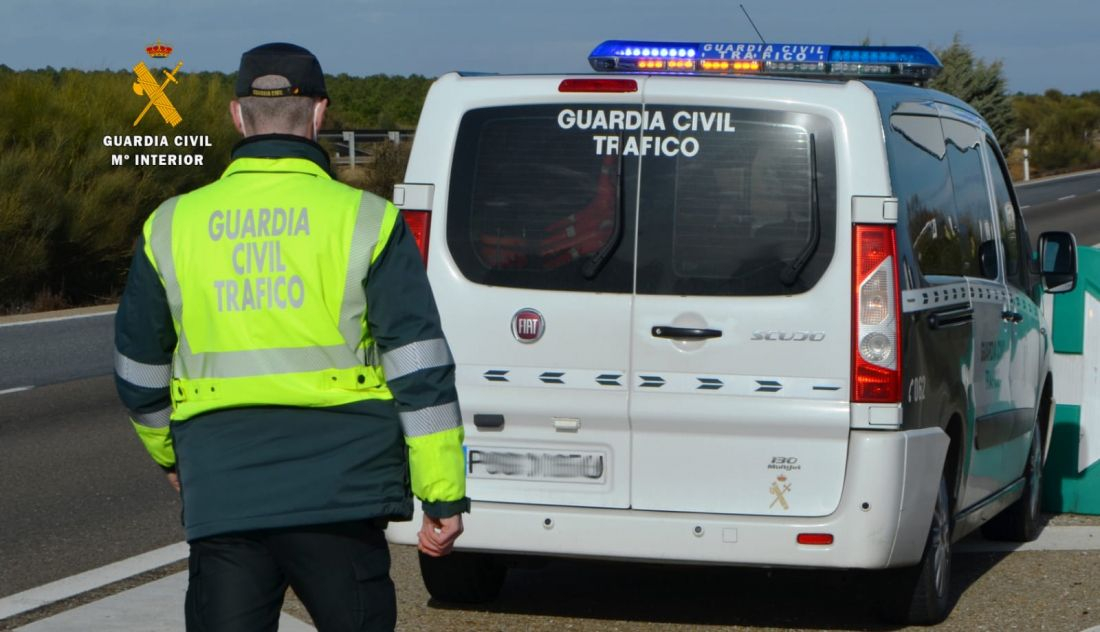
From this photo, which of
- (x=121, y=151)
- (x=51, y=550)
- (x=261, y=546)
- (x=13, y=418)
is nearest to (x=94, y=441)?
(x=13, y=418)

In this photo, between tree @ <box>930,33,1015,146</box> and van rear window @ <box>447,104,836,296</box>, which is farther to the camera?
tree @ <box>930,33,1015,146</box>

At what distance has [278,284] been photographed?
3.54 m

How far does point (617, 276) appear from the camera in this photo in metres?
5.77

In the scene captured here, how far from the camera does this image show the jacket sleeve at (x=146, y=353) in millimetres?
3670

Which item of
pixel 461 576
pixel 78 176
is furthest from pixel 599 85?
pixel 78 176

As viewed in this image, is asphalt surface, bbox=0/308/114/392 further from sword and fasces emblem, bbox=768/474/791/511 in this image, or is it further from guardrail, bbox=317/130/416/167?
guardrail, bbox=317/130/416/167

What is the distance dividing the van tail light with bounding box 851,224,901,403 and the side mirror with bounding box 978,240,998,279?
1.43 meters

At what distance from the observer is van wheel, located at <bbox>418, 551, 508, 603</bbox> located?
6.34 meters

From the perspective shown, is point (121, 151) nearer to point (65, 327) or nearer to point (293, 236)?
point (65, 327)

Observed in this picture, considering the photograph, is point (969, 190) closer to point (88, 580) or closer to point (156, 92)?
point (88, 580)

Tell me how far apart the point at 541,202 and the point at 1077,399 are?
3.99m

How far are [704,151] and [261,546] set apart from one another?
261 cm

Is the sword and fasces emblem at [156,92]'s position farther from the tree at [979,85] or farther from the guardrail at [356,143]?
the tree at [979,85]

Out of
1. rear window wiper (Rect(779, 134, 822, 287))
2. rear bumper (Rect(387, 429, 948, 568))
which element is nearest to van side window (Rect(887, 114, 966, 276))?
rear window wiper (Rect(779, 134, 822, 287))
